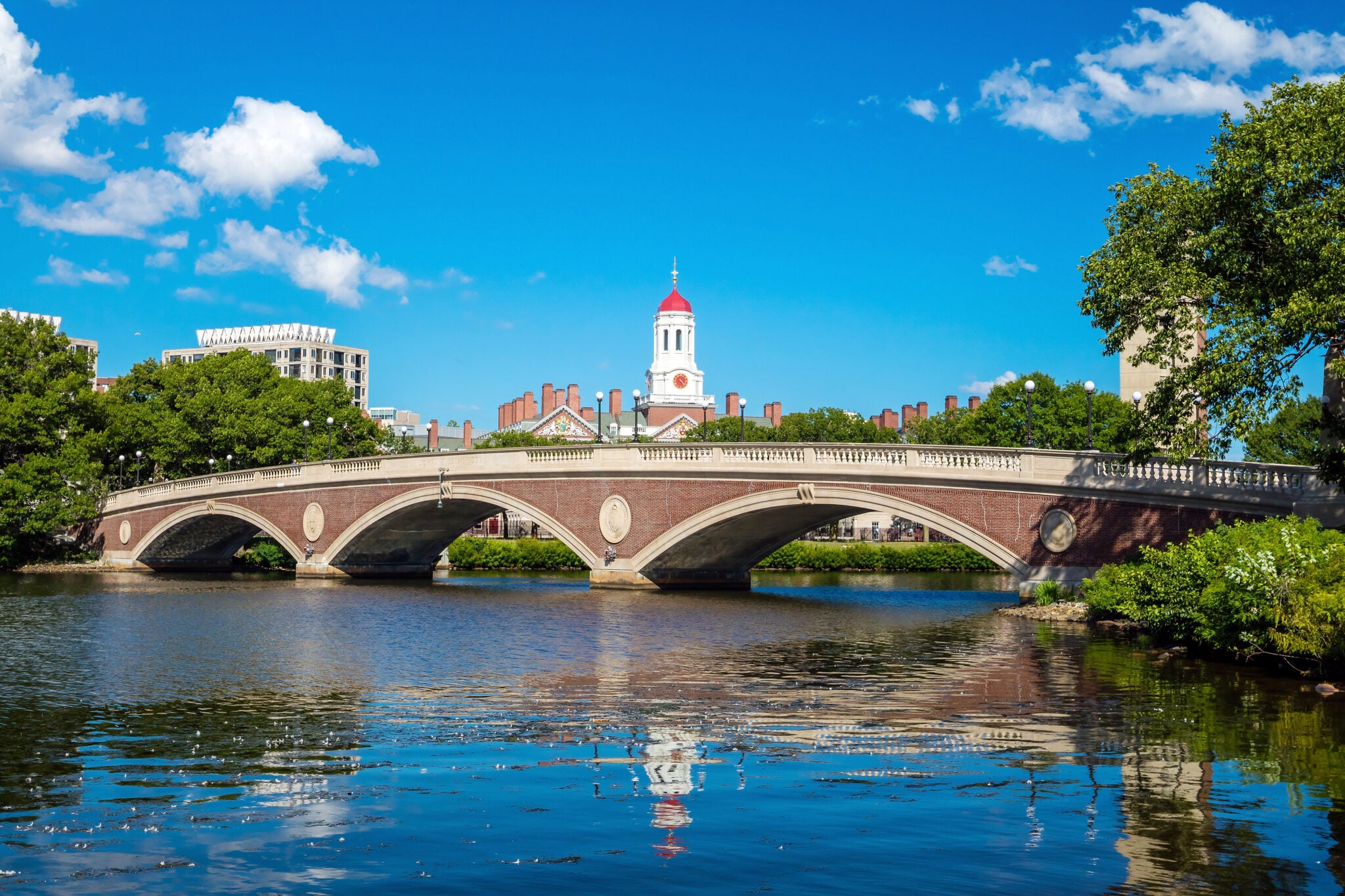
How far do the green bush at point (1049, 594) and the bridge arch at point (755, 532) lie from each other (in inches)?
58.2

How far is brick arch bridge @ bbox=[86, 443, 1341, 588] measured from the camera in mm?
32500

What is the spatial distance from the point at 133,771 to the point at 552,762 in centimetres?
421

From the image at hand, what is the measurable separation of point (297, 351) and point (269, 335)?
789 centimetres

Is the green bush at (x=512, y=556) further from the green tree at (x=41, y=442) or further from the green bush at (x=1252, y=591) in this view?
the green bush at (x=1252, y=591)

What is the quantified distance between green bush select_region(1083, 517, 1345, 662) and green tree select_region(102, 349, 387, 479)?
52614 millimetres

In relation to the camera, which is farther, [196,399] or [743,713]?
[196,399]

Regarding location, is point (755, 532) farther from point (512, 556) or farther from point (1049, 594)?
point (512, 556)

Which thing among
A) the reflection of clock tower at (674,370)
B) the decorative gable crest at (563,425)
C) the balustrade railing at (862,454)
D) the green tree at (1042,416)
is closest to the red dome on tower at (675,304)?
the reflection of clock tower at (674,370)

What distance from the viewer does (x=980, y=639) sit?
2684 centimetres

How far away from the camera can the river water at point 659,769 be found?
9039 mm

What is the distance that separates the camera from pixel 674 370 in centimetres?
14138

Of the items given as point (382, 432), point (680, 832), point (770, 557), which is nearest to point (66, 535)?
point (382, 432)

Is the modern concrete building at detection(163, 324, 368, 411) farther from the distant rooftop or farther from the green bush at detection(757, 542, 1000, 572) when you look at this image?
the green bush at detection(757, 542, 1000, 572)

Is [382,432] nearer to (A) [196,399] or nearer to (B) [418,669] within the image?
(A) [196,399]
